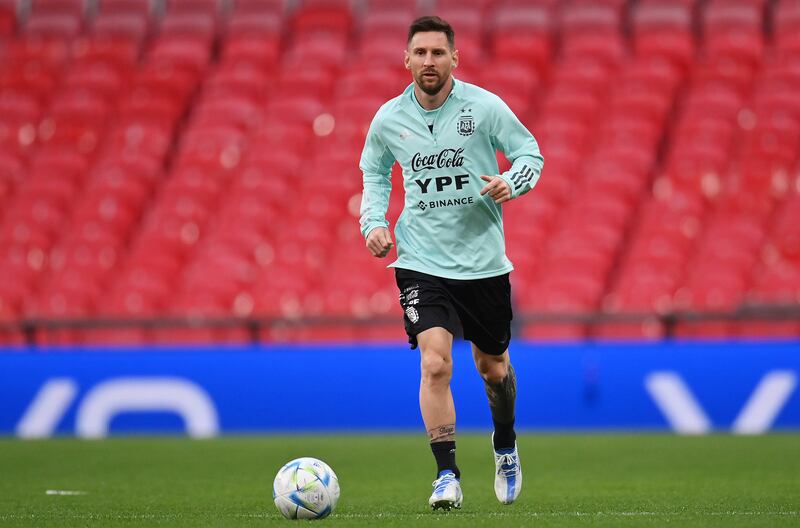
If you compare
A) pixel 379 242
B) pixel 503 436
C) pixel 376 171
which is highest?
pixel 376 171

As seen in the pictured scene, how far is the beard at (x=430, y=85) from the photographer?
5.69 meters

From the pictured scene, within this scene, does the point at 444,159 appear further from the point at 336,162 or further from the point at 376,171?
the point at 336,162

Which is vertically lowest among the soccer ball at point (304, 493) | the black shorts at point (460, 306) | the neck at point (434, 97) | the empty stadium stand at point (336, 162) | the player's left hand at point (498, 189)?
the soccer ball at point (304, 493)

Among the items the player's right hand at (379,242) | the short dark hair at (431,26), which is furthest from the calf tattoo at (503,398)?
the short dark hair at (431,26)

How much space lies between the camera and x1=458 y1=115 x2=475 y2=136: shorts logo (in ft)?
18.8

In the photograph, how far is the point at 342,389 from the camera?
11586mm

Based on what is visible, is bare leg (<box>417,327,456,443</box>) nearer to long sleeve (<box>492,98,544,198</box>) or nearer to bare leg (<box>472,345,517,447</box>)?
bare leg (<box>472,345,517,447</box>)

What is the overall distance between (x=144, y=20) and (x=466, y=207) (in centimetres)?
1285

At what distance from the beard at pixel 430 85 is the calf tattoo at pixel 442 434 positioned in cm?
144

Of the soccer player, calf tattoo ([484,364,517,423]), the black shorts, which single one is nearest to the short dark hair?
the soccer player

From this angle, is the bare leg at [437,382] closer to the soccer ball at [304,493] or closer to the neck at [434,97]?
the soccer ball at [304,493]

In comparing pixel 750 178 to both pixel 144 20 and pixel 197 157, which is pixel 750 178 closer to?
pixel 197 157

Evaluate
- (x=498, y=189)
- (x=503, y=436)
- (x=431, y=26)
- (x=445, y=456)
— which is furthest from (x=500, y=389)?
(x=431, y=26)

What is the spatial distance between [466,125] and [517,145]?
257mm
